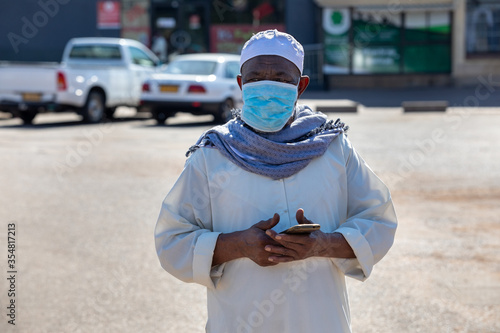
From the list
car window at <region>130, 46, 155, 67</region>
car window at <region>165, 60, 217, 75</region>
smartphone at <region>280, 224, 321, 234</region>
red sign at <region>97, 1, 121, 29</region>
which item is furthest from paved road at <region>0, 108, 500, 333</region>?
red sign at <region>97, 1, 121, 29</region>

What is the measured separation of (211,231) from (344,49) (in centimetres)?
2757

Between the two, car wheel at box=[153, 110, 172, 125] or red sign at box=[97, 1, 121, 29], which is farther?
red sign at box=[97, 1, 121, 29]

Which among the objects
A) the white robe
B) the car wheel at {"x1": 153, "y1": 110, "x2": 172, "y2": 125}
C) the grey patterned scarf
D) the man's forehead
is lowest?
the car wheel at {"x1": 153, "y1": 110, "x2": 172, "y2": 125}

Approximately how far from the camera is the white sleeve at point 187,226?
2.78 metres

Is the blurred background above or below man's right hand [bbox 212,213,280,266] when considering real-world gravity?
below

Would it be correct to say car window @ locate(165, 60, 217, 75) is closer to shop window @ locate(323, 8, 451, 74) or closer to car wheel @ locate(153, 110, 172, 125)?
car wheel @ locate(153, 110, 172, 125)

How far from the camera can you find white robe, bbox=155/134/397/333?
8.98 feet

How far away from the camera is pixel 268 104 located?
108 inches

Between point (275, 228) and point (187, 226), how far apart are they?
30 centimetres

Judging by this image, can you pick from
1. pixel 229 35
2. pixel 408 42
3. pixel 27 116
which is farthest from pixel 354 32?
pixel 27 116

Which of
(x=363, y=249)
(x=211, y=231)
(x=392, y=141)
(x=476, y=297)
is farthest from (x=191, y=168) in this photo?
(x=392, y=141)

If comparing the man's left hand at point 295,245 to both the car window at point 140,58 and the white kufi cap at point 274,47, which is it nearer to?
the white kufi cap at point 274,47

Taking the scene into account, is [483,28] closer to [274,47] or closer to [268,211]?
[274,47]

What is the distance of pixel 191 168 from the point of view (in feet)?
9.21
